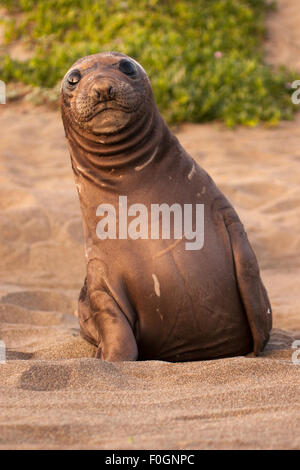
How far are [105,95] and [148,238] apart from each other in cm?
63

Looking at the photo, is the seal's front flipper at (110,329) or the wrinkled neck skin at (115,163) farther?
the wrinkled neck skin at (115,163)

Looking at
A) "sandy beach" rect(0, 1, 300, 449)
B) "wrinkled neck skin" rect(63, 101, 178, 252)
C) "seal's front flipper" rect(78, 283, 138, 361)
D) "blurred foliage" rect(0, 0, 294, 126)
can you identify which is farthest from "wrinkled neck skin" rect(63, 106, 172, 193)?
"blurred foliage" rect(0, 0, 294, 126)

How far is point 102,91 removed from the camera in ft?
10.7

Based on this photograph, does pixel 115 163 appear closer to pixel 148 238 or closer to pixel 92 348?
pixel 148 238

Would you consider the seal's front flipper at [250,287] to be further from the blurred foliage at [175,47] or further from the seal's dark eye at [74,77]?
the blurred foliage at [175,47]

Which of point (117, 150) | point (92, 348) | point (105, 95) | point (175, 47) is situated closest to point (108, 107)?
point (105, 95)

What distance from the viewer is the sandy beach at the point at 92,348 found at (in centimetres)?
222

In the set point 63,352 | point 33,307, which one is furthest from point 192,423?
point 33,307

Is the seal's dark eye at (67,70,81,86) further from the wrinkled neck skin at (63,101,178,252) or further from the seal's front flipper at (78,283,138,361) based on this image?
the seal's front flipper at (78,283,138,361)

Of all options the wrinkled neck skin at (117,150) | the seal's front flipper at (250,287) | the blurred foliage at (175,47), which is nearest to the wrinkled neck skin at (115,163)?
the wrinkled neck skin at (117,150)

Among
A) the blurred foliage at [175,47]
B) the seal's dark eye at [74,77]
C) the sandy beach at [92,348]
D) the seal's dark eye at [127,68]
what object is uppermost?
the blurred foliage at [175,47]

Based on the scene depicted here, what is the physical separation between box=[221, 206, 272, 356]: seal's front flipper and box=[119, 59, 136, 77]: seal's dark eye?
789mm

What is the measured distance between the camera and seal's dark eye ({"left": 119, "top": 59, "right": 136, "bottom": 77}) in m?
3.40
